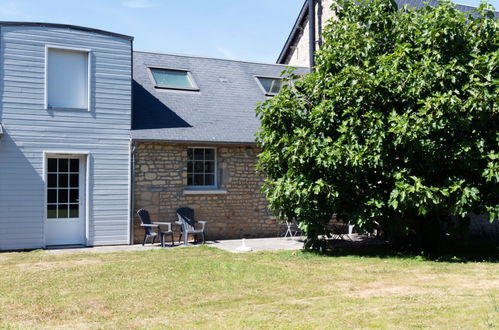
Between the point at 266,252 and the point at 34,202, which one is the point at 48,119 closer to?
the point at 34,202

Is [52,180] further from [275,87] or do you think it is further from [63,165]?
[275,87]

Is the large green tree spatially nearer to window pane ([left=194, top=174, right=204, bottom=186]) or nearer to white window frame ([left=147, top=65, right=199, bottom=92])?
window pane ([left=194, top=174, right=204, bottom=186])

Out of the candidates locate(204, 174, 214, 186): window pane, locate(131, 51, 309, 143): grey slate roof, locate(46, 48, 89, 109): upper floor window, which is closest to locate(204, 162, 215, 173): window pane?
locate(204, 174, 214, 186): window pane

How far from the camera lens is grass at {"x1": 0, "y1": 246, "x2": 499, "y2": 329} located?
230 inches

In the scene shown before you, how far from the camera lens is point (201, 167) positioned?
14109 millimetres

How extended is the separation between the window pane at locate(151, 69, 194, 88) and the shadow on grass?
6496 millimetres

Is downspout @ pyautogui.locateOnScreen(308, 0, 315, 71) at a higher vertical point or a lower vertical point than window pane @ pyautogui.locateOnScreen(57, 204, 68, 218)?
higher

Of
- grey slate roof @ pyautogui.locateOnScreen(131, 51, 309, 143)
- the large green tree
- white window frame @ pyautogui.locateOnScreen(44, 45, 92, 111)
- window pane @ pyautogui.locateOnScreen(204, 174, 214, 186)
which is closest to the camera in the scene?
the large green tree

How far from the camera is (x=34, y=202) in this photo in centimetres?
1212

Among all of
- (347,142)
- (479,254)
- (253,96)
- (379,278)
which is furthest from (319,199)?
(253,96)

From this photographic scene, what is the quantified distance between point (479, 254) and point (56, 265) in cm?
871

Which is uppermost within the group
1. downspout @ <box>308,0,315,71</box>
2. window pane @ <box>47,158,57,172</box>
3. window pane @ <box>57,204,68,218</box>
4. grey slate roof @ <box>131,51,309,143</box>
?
downspout @ <box>308,0,315,71</box>

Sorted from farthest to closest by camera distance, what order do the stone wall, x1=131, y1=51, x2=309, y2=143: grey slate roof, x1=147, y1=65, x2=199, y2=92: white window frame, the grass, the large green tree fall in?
x1=147, y1=65, x2=199, y2=92: white window frame → x1=131, y1=51, x2=309, y2=143: grey slate roof → the stone wall → the large green tree → the grass

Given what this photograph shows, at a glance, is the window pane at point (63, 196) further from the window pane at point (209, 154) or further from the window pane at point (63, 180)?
the window pane at point (209, 154)
